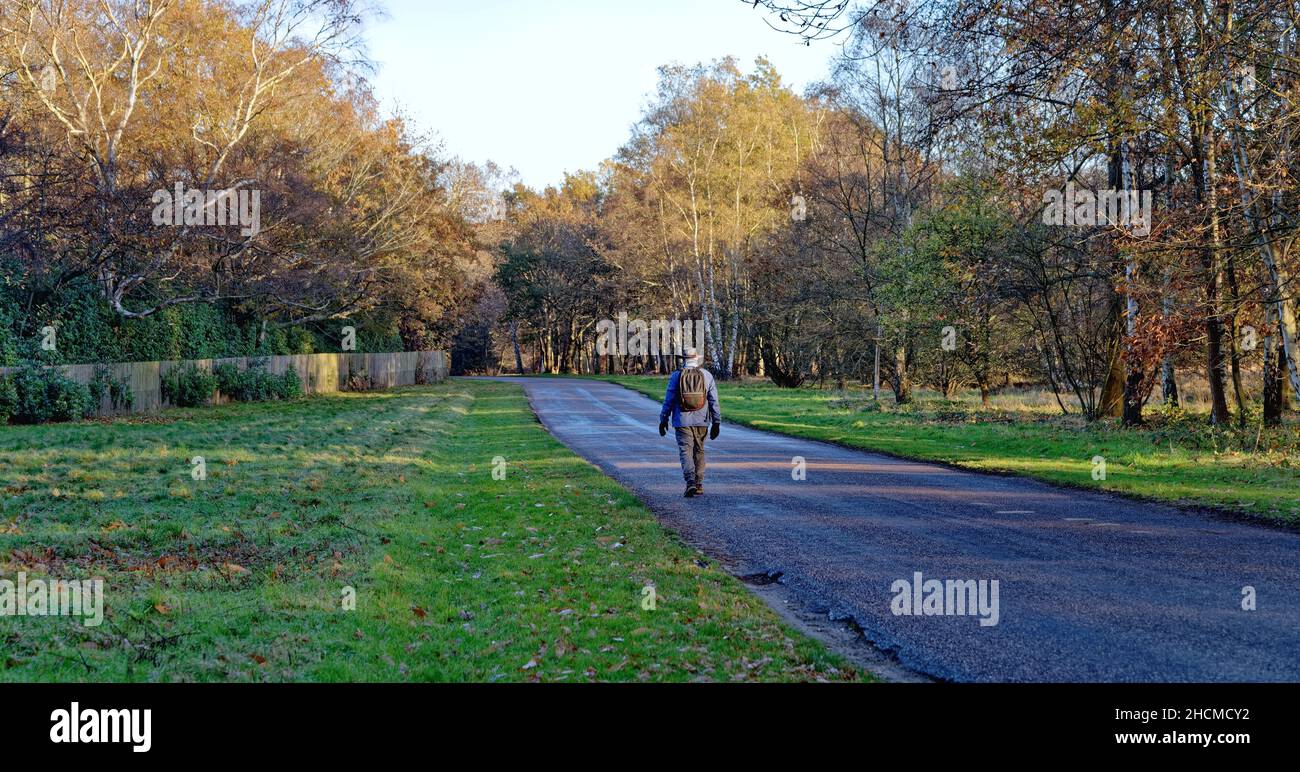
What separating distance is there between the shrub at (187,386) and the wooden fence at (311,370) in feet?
0.69

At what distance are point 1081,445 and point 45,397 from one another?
23.5m

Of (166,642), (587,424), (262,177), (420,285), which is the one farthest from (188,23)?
(166,642)

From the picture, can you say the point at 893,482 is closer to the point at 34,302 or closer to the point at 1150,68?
the point at 1150,68

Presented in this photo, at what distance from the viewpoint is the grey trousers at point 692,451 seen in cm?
1334

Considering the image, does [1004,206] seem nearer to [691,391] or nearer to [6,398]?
[691,391]

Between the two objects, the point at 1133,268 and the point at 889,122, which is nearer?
the point at 1133,268

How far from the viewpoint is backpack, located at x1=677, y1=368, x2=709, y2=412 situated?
44.2 feet

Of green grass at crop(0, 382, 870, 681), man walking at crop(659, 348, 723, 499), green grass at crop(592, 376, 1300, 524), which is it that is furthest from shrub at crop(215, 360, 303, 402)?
man walking at crop(659, 348, 723, 499)

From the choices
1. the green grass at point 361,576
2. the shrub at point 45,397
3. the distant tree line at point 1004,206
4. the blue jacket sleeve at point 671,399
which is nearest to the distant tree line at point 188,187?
the shrub at point 45,397

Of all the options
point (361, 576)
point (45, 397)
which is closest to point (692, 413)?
point (361, 576)

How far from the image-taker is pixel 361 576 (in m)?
8.46

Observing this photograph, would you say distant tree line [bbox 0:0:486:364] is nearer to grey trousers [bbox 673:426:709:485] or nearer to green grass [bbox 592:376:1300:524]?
grey trousers [bbox 673:426:709:485]

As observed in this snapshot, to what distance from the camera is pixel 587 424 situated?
27.8 meters

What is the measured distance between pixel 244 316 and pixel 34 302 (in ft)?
43.7
